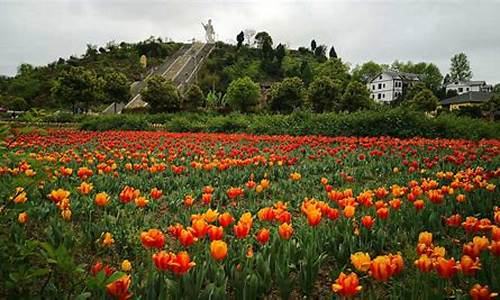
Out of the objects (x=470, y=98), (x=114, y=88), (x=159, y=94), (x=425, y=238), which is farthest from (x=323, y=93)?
(x=470, y=98)

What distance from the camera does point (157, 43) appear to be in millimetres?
83375

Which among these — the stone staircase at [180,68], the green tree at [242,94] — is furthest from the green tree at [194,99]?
the stone staircase at [180,68]

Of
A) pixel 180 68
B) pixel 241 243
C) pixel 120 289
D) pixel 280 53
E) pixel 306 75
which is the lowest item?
pixel 241 243

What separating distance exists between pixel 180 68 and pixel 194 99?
30.3 m

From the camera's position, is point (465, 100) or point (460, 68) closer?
point (465, 100)

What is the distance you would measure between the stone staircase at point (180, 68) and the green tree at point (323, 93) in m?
25.7

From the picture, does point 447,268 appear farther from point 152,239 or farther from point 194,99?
point 194,99

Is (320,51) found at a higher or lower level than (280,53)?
higher

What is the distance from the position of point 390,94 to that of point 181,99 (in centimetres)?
5908

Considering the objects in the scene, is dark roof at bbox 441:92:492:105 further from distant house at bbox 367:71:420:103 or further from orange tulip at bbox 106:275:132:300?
orange tulip at bbox 106:275:132:300

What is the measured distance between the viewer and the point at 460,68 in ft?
307

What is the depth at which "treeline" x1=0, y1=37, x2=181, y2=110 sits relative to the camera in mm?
36281

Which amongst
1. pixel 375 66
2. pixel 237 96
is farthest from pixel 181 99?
pixel 375 66

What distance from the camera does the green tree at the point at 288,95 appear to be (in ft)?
126
